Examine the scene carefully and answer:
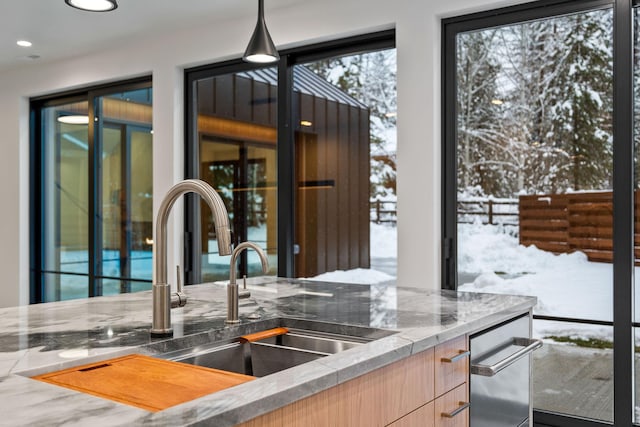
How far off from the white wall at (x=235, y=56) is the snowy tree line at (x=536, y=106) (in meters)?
0.19

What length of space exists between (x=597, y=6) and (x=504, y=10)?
19.0 inches

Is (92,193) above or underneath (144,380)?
above

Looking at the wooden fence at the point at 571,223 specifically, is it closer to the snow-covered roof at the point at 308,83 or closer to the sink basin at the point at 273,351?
the snow-covered roof at the point at 308,83

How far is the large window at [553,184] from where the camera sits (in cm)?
307

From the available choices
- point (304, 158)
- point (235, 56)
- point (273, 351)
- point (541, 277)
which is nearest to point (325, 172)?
point (304, 158)

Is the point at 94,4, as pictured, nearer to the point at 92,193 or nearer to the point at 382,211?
the point at 382,211

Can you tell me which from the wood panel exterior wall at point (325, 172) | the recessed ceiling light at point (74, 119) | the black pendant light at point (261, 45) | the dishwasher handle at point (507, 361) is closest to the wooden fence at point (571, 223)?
the wood panel exterior wall at point (325, 172)

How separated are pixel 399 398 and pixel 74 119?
16.9 feet

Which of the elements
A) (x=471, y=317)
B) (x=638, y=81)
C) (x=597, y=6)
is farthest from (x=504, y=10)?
(x=471, y=317)

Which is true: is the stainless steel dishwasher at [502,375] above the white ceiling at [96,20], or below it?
below

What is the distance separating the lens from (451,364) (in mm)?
1758

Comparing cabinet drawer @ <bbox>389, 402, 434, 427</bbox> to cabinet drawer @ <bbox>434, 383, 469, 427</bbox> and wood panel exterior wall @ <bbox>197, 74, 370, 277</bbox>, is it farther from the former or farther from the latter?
wood panel exterior wall @ <bbox>197, 74, 370, 277</bbox>

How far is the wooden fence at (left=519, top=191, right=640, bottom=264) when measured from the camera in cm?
312

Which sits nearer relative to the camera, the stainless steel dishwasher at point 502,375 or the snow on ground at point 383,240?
the stainless steel dishwasher at point 502,375
